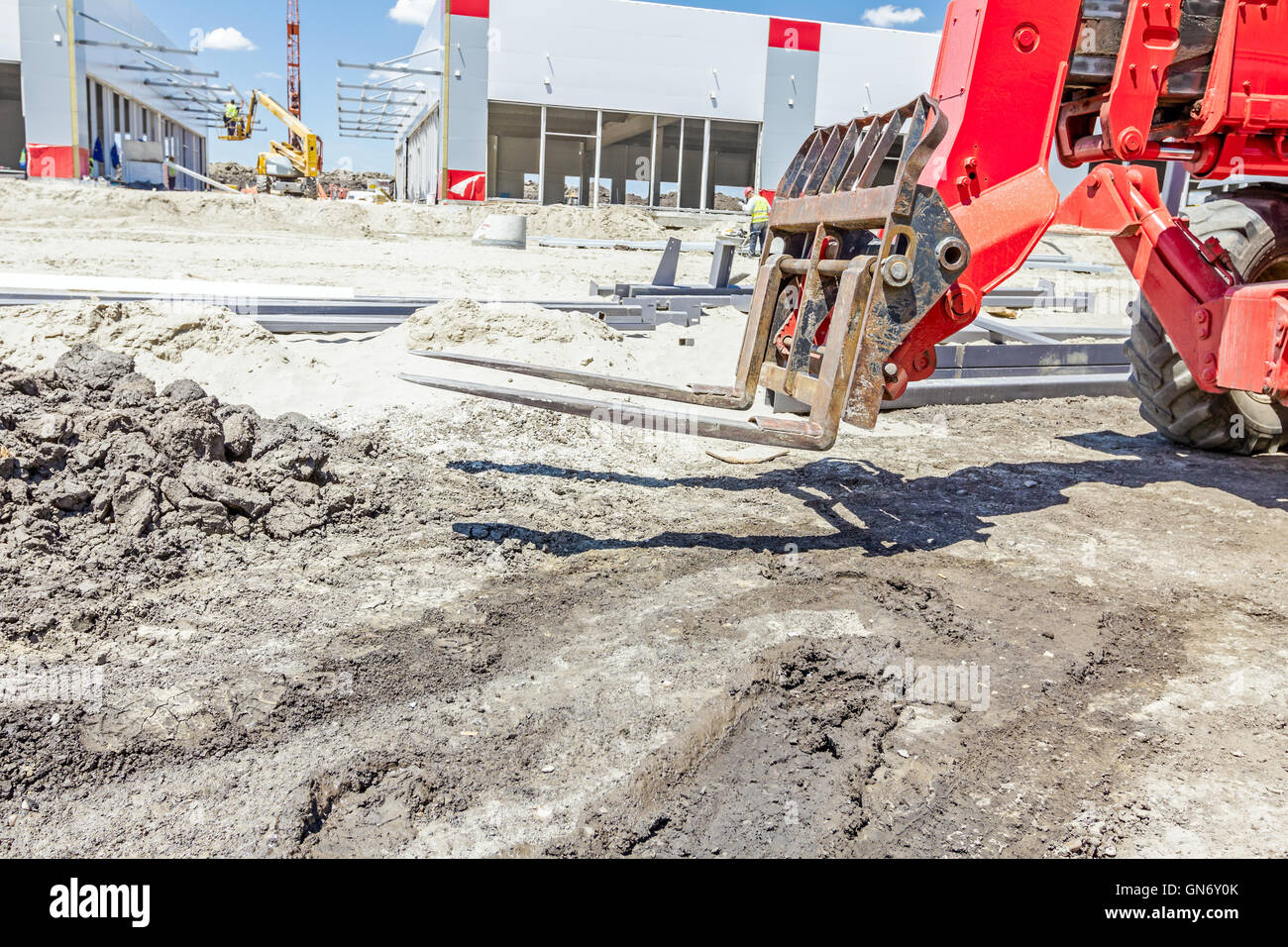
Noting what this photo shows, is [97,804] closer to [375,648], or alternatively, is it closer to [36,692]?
[36,692]

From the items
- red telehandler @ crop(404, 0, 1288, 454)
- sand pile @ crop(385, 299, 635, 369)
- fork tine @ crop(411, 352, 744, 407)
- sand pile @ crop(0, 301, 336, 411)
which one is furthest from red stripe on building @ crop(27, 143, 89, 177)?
red telehandler @ crop(404, 0, 1288, 454)

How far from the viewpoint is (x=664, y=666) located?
3301mm

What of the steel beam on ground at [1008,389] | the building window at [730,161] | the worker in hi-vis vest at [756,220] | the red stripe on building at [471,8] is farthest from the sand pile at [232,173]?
the steel beam on ground at [1008,389]

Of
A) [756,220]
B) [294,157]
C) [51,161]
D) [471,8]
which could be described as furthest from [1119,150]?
[294,157]

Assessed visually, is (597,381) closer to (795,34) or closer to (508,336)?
(508,336)

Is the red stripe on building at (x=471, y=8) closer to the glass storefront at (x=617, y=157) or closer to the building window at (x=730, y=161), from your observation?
the glass storefront at (x=617, y=157)

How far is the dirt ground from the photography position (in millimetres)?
2471

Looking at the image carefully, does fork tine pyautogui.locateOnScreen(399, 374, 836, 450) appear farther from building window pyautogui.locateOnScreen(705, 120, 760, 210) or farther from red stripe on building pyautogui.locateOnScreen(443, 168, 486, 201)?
building window pyautogui.locateOnScreen(705, 120, 760, 210)

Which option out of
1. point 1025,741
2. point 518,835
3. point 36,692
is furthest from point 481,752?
point 1025,741

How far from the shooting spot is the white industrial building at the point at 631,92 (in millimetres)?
26141

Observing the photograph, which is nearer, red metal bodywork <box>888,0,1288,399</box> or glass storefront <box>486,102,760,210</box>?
red metal bodywork <box>888,0,1288,399</box>

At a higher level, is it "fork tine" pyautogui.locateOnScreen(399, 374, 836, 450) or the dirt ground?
"fork tine" pyautogui.locateOnScreen(399, 374, 836, 450)

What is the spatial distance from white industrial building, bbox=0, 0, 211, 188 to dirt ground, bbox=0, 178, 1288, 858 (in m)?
27.2

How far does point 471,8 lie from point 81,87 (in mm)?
11793
